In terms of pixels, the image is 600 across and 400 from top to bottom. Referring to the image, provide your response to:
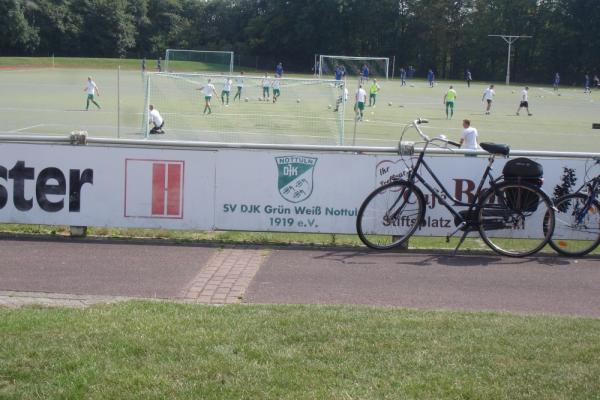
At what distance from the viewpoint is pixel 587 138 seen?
34031 millimetres

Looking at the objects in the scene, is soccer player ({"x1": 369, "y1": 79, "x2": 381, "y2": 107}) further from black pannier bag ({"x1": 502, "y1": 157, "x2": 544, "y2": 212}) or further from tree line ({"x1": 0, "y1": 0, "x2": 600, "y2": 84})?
black pannier bag ({"x1": 502, "y1": 157, "x2": 544, "y2": 212})

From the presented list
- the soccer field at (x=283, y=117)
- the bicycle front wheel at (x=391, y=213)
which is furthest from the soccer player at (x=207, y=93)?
the bicycle front wheel at (x=391, y=213)

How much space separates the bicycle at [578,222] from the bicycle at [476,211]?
20 cm

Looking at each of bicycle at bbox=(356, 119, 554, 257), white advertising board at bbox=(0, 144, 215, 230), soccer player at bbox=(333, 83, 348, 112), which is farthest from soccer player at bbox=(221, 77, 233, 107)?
bicycle at bbox=(356, 119, 554, 257)

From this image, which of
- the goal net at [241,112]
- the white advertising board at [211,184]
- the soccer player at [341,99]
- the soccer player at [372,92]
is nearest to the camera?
the white advertising board at [211,184]

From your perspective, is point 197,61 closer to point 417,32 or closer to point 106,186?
point 106,186

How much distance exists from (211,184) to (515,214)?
3.65 meters

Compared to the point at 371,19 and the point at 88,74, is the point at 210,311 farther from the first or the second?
the point at 371,19

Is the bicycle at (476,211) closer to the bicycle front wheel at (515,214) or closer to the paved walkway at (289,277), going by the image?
the bicycle front wheel at (515,214)

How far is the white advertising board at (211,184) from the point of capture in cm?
1012

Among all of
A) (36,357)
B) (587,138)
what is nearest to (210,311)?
(36,357)

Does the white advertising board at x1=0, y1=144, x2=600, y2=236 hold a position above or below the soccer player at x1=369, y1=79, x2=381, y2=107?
below

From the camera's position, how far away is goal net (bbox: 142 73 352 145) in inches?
1042

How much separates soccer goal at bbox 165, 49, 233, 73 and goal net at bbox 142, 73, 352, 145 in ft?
38.7
